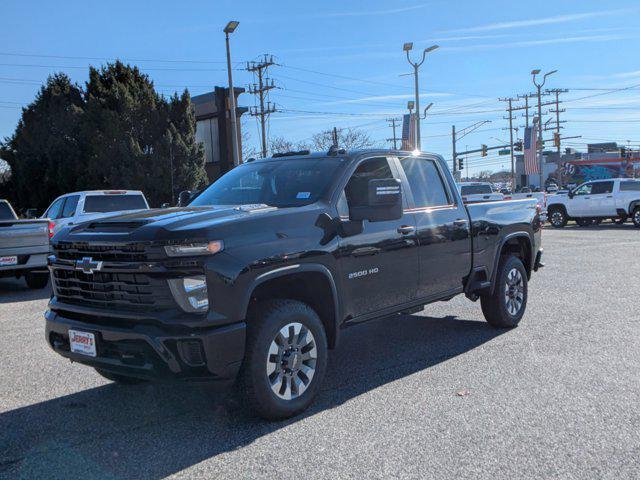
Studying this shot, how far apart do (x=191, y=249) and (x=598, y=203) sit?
24.2 metres

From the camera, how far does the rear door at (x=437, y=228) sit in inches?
215

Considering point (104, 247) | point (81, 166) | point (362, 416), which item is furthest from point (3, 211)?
point (81, 166)

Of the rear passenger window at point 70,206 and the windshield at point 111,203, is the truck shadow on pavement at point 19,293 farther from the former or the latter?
the windshield at point 111,203

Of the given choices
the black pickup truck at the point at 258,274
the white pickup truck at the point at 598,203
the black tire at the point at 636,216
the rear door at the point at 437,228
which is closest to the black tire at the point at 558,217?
the white pickup truck at the point at 598,203

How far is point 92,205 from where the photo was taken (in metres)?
13.0

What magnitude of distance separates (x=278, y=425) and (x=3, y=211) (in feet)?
35.5

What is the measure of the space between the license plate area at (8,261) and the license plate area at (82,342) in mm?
7192

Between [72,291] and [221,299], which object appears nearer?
[221,299]

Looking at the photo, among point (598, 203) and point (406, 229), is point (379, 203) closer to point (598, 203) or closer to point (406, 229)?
point (406, 229)

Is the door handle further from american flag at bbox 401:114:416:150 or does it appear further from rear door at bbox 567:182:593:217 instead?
american flag at bbox 401:114:416:150

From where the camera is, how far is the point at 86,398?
4820mm

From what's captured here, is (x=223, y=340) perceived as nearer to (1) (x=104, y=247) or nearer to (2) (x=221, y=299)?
(2) (x=221, y=299)

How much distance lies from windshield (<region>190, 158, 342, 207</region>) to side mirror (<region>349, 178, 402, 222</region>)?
35 centimetres

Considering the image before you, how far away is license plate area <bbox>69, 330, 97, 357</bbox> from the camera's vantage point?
396 centimetres
